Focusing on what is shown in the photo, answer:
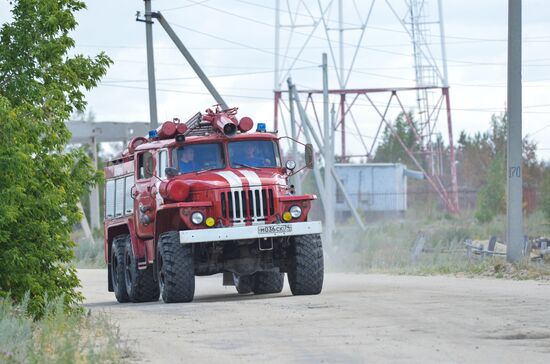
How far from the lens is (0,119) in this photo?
1691 centimetres

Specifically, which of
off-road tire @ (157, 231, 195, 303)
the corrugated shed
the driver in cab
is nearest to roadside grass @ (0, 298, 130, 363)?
off-road tire @ (157, 231, 195, 303)

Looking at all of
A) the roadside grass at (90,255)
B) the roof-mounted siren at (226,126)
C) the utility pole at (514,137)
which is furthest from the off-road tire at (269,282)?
the roadside grass at (90,255)

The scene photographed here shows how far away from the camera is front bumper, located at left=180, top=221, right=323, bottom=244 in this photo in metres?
21.0

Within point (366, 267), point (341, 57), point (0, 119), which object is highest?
point (341, 57)

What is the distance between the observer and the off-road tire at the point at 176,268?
70.3ft

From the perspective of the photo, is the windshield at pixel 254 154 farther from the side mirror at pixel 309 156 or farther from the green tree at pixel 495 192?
the green tree at pixel 495 192

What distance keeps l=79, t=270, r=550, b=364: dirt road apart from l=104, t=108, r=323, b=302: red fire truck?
70 centimetres

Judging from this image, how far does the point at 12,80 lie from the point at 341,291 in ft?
23.8

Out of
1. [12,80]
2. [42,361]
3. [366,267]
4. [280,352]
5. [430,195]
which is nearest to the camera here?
[42,361]

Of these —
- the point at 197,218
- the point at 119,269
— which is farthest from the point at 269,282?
the point at 197,218

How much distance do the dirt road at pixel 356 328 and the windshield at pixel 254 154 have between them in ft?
7.61

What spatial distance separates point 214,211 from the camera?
21.7 m

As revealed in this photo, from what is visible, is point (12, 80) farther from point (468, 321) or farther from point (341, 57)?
point (341, 57)

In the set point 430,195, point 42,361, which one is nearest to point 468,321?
point 42,361
